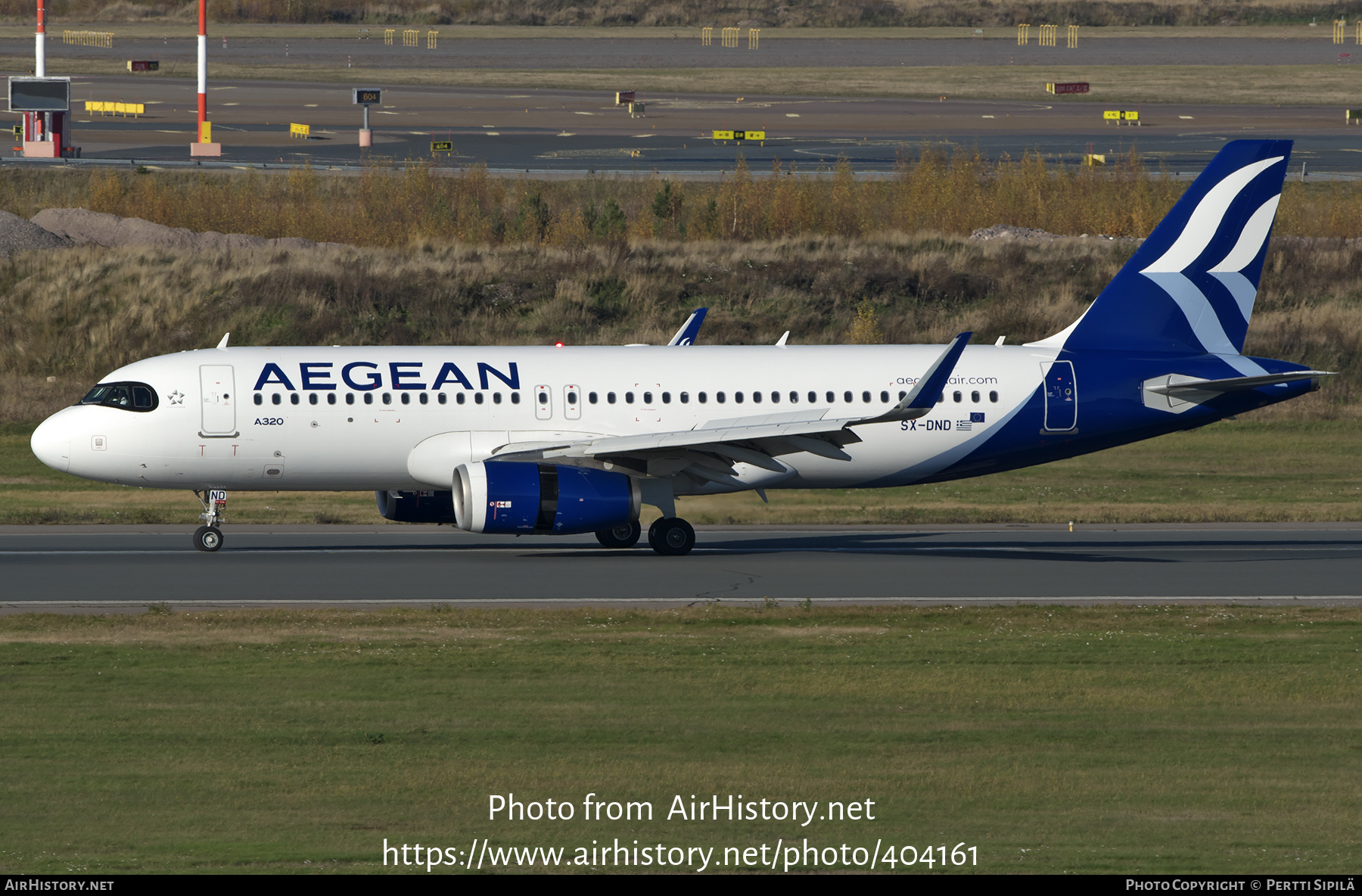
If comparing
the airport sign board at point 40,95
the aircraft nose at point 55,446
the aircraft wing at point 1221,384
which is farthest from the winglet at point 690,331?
the airport sign board at point 40,95

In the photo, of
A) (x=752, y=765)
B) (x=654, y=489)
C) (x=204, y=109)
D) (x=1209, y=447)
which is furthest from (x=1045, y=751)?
(x=204, y=109)

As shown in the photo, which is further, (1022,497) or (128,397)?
(1022,497)

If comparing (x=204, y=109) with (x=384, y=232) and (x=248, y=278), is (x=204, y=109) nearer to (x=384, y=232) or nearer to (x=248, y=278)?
(x=384, y=232)

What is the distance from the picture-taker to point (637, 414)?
31.6m

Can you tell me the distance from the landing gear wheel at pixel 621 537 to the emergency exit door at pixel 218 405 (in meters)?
7.19

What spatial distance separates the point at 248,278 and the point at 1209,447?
1303 inches

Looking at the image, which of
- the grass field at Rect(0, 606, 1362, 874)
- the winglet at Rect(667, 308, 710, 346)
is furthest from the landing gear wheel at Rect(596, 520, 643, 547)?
the grass field at Rect(0, 606, 1362, 874)

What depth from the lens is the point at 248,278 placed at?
5962 centimetres

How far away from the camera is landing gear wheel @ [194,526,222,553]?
31141 millimetres

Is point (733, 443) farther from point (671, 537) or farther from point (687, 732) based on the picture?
point (687, 732)

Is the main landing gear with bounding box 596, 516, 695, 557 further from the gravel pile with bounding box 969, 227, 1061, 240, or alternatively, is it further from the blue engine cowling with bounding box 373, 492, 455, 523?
the gravel pile with bounding box 969, 227, 1061, 240

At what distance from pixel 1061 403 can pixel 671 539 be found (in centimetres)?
802

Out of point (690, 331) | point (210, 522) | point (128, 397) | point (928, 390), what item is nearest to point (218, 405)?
point (128, 397)

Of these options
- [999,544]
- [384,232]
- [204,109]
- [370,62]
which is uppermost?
[370,62]
